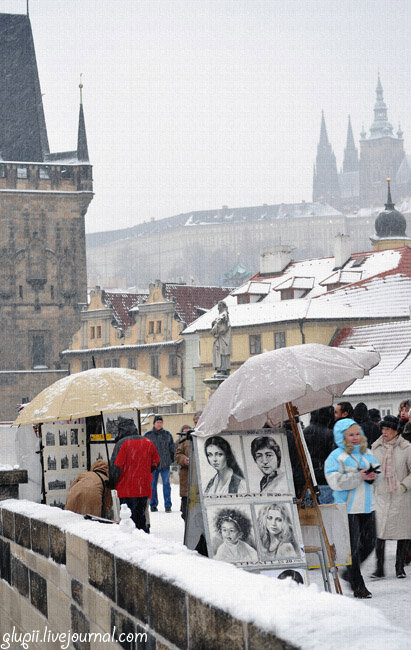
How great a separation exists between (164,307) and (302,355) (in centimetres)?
5280

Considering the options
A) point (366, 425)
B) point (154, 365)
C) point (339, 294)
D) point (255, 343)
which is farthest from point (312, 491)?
point (154, 365)

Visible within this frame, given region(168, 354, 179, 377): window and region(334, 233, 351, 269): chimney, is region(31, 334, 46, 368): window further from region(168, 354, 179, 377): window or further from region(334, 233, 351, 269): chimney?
region(334, 233, 351, 269): chimney

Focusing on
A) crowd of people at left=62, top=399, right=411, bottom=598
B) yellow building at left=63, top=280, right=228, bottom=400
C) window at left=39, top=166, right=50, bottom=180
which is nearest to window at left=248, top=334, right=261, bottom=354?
yellow building at left=63, top=280, right=228, bottom=400

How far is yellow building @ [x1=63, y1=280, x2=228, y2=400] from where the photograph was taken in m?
60.0

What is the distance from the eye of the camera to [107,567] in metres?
5.48

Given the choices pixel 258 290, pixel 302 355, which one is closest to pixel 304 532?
pixel 302 355

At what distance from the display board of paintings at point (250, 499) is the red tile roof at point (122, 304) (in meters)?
55.9

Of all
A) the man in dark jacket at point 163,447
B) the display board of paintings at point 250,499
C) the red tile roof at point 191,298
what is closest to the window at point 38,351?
the red tile roof at point 191,298

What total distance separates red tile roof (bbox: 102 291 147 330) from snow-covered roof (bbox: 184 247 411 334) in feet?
24.9

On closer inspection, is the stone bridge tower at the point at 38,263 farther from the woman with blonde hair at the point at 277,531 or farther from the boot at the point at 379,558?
the woman with blonde hair at the point at 277,531

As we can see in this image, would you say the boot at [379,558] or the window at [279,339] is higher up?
the window at [279,339]

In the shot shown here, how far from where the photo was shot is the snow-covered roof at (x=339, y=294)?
160 ft

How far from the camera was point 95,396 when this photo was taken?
444 inches

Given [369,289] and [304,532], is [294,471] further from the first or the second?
[369,289]
